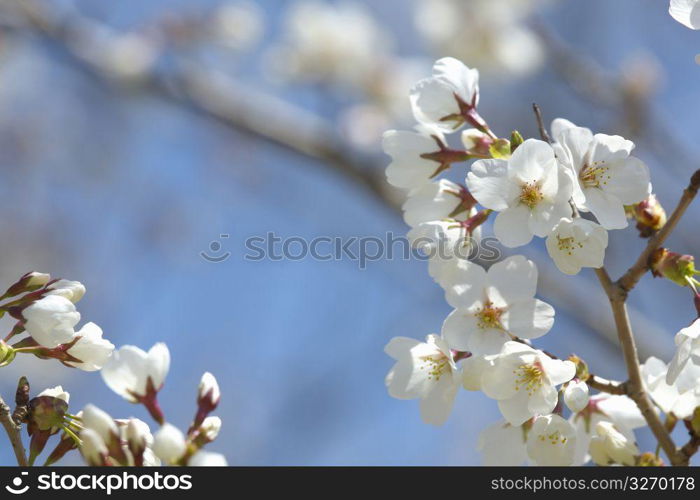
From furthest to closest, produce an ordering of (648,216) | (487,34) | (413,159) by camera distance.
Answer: (487,34) → (413,159) → (648,216)

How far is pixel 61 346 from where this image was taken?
1.14 meters

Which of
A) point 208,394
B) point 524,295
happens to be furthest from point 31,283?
point 524,295

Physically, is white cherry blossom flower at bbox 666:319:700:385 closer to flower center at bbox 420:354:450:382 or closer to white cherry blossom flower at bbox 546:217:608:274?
white cherry blossom flower at bbox 546:217:608:274

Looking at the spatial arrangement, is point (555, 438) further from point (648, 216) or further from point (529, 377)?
point (648, 216)

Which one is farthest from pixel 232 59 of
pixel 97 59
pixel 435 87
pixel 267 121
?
pixel 435 87

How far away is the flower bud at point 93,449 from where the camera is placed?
89cm

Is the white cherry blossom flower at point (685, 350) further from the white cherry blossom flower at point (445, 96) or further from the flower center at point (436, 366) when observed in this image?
the white cherry blossom flower at point (445, 96)

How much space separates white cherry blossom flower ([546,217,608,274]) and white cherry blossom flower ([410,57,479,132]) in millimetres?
332

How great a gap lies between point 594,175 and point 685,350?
11.1 inches

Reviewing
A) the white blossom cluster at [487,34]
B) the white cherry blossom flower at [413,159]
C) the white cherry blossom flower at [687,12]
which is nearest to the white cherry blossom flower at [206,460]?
the white cherry blossom flower at [413,159]

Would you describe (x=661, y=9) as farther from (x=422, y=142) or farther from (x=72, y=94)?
(x=72, y=94)

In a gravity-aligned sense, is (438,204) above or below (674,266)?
below

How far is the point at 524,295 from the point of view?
114 cm
